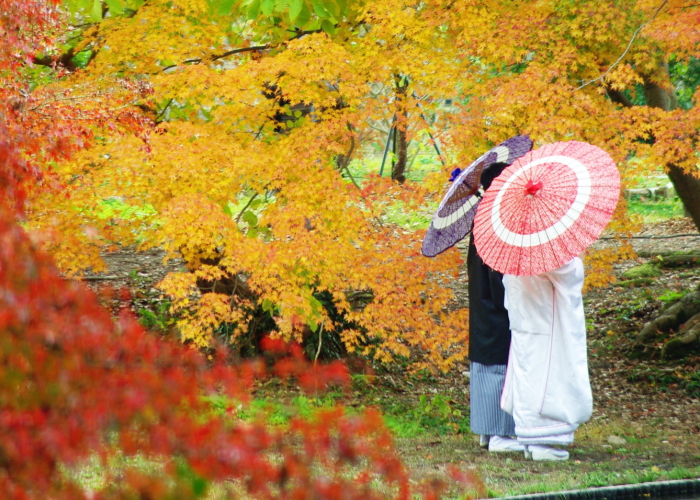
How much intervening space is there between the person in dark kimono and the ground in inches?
7.7

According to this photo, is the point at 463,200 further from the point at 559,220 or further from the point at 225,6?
the point at 225,6

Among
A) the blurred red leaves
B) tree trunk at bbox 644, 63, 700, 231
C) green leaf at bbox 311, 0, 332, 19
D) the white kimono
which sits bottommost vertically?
the white kimono

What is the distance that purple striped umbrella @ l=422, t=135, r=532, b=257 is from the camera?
5.06 m

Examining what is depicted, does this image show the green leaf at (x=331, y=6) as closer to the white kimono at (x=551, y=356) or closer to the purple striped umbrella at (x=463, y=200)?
the purple striped umbrella at (x=463, y=200)

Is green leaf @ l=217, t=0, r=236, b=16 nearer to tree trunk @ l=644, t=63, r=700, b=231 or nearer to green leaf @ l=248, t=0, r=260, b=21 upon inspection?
green leaf @ l=248, t=0, r=260, b=21

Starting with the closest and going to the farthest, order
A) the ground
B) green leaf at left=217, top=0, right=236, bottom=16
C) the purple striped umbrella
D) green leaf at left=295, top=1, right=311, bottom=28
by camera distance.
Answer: the ground, the purple striped umbrella, green leaf at left=217, top=0, right=236, bottom=16, green leaf at left=295, top=1, right=311, bottom=28

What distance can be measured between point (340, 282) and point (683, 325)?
16.6 feet

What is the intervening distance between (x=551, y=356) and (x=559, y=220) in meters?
0.90

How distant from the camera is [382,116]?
21.8ft

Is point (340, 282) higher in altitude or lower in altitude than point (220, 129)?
lower

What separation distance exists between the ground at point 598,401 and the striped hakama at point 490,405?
0.20m

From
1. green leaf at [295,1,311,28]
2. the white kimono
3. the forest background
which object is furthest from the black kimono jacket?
green leaf at [295,1,311,28]

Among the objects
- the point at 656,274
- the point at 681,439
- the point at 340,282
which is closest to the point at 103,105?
the point at 340,282

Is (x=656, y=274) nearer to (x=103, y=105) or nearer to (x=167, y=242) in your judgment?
(x=167, y=242)
